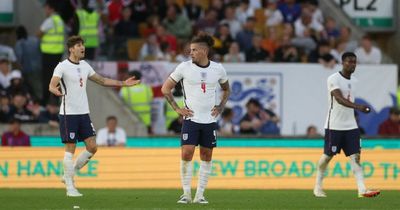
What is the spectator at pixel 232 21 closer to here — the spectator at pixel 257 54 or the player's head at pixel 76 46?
the spectator at pixel 257 54

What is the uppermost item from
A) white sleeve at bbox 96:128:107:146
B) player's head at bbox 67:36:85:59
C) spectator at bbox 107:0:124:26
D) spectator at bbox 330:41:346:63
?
spectator at bbox 107:0:124:26

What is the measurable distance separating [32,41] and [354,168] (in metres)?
10.8

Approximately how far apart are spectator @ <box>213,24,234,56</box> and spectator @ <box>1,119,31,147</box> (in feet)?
19.3

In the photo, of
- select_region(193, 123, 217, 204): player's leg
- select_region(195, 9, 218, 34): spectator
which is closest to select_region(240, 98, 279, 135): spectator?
select_region(195, 9, 218, 34): spectator

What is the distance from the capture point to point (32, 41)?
3008 centimetres

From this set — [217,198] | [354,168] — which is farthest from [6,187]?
[354,168]

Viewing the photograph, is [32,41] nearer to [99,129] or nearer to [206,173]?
[99,129]

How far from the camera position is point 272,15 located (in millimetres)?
32750

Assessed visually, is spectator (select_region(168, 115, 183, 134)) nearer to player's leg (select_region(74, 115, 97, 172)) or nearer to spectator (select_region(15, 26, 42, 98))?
spectator (select_region(15, 26, 42, 98))

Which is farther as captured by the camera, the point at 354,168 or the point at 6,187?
the point at 6,187

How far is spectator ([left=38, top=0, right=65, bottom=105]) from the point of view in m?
29.2

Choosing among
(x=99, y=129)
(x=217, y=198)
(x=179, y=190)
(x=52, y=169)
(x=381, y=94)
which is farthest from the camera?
(x=381, y=94)

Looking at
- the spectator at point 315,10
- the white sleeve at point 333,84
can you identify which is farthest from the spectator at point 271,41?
the white sleeve at point 333,84

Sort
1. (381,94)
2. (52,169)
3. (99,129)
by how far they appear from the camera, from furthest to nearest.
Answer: (381,94)
(99,129)
(52,169)
